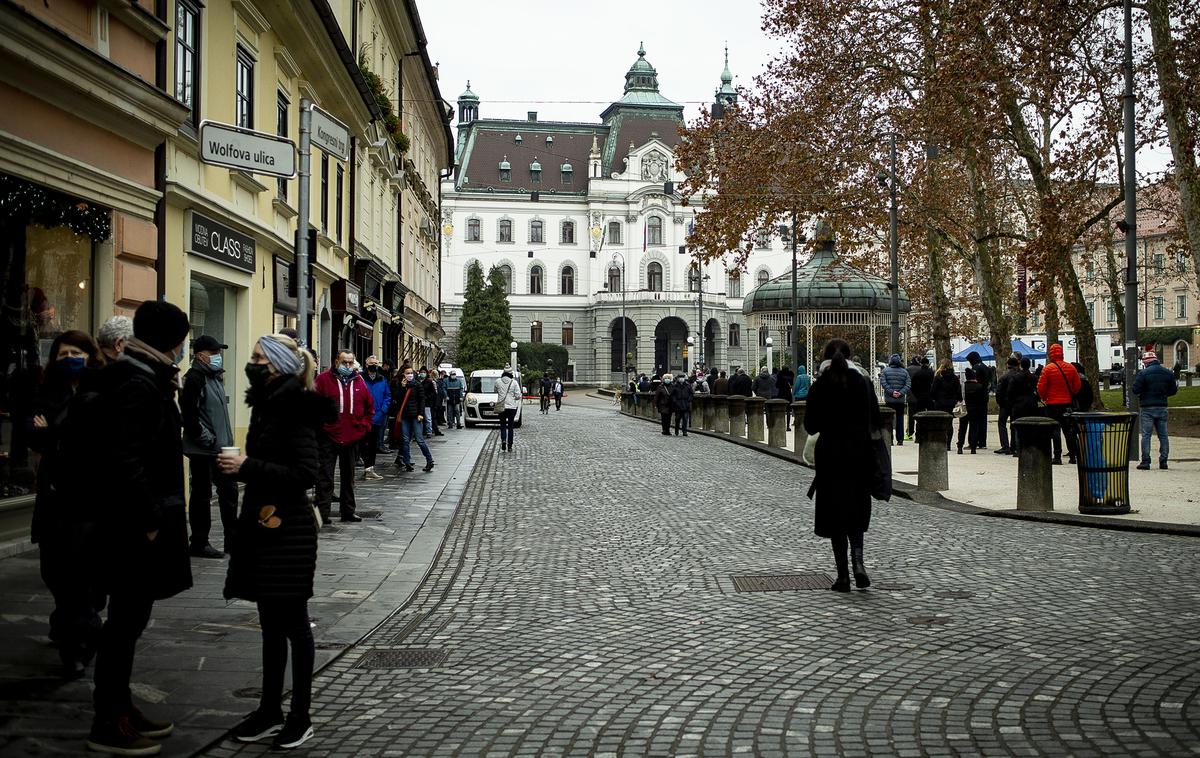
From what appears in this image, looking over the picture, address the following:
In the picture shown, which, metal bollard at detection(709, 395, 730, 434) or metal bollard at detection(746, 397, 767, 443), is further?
metal bollard at detection(709, 395, 730, 434)

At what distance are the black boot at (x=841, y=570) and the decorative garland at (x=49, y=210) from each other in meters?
6.84

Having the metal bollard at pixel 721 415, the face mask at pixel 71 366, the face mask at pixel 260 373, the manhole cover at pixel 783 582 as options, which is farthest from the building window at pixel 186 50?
the metal bollard at pixel 721 415

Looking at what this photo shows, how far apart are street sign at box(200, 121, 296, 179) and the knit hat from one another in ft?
11.9

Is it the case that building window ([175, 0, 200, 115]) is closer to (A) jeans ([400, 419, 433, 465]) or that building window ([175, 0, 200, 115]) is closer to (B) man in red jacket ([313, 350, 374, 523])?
(B) man in red jacket ([313, 350, 374, 523])

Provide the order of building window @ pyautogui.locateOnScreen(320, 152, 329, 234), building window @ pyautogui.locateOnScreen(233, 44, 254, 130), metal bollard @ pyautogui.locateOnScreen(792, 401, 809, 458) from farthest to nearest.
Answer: metal bollard @ pyautogui.locateOnScreen(792, 401, 809, 458), building window @ pyautogui.locateOnScreen(320, 152, 329, 234), building window @ pyautogui.locateOnScreen(233, 44, 254, 130)

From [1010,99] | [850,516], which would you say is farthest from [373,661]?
[1010,99]

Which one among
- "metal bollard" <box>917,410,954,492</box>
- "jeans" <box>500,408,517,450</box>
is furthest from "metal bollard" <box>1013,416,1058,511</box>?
"jeans" <box>500,408,517,450</box>

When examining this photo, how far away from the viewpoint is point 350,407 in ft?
41.4

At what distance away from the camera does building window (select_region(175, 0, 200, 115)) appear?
531 inches

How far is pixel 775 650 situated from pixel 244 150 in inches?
216

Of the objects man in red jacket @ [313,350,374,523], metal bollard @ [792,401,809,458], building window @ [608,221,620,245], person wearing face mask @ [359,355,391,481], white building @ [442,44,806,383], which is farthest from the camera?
building window @ [608,221,620,245]

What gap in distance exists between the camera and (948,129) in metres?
26.0

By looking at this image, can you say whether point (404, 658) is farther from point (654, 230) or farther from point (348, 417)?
point (654, 230)

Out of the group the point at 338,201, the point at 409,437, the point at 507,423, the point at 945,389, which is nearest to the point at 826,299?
the point at 945,389
